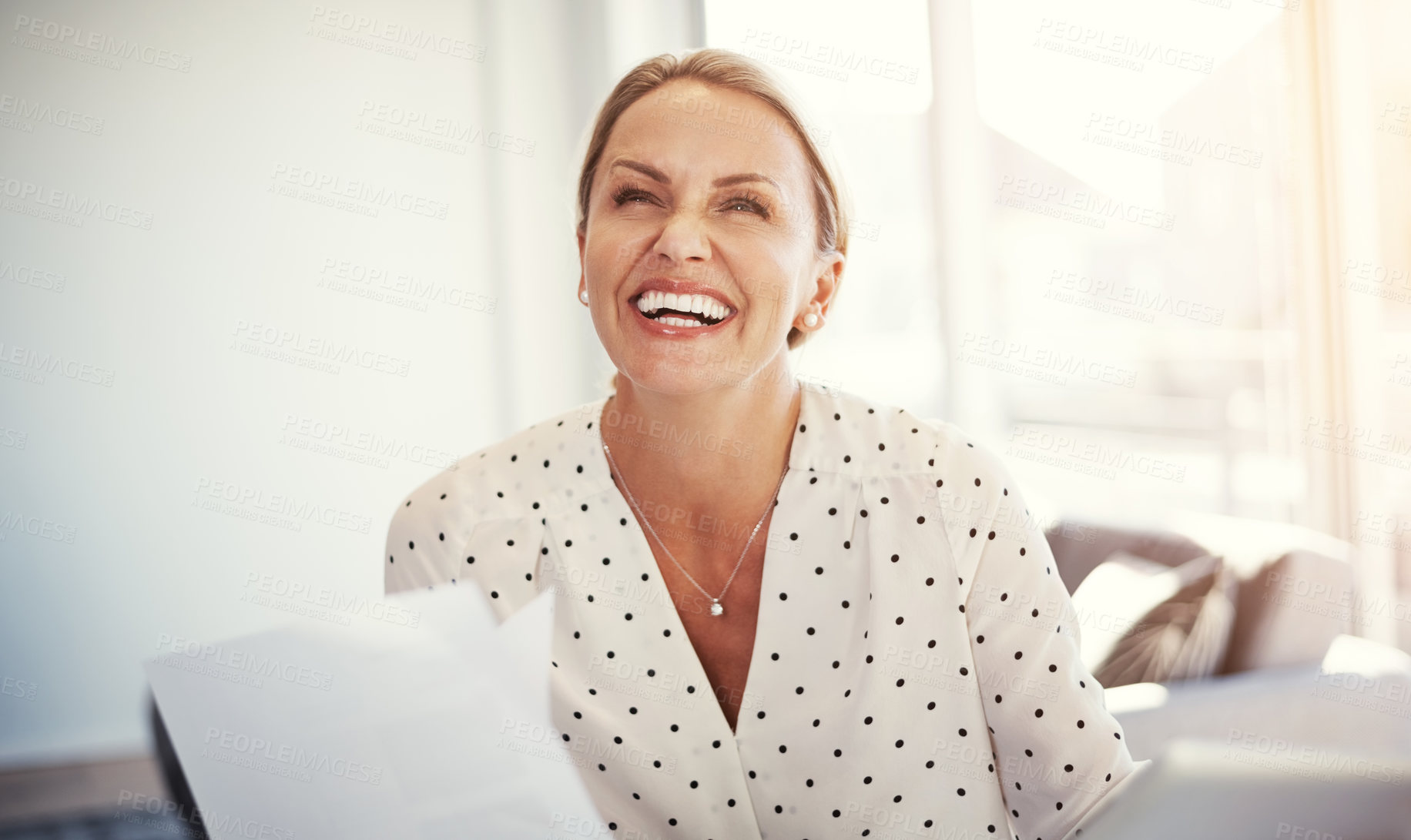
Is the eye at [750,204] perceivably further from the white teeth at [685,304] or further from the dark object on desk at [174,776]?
the dark object on desk at [174,776]

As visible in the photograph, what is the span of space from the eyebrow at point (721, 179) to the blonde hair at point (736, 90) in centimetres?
7

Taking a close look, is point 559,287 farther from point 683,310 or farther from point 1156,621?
point 683,310

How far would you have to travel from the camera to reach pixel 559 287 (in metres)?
3.87

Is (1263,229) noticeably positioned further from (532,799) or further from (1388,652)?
(532,799)

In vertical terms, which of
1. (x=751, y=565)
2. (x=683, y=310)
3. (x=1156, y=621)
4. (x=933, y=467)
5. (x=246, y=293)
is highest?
(x=246, y=293)

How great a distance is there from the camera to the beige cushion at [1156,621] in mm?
1712

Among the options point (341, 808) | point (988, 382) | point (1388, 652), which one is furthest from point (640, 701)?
point (988, 382)

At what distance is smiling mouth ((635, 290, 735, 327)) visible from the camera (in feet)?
3.45

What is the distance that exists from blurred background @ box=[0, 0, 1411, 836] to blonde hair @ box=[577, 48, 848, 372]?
1.08 m

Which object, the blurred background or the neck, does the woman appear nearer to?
the neck

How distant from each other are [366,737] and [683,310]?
0.55m

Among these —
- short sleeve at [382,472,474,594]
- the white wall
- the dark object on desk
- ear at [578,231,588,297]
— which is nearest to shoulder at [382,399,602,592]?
short sleeve at [382,472,474,594]

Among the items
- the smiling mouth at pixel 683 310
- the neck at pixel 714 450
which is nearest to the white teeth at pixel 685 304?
the smiling mouth at pixel 683 310

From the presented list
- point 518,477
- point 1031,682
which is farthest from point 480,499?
point 1031,682
